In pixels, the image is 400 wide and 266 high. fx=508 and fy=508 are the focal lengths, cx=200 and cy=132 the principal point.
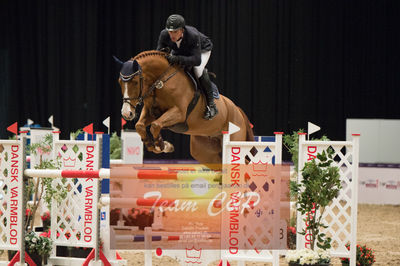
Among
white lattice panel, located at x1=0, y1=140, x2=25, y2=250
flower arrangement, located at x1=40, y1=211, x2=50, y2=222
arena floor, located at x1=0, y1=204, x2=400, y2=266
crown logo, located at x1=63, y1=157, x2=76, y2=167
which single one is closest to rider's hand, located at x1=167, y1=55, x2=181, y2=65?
crown logo, located at x1=63, y1=157, x2=76, y2=167

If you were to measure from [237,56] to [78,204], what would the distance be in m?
6.43

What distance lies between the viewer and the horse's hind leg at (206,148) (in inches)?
198

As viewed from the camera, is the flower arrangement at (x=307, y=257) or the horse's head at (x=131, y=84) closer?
the flower arrangement at (x=307, y=257)

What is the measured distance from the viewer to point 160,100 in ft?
13.7

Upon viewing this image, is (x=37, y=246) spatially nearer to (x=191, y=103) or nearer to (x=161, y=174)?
(x=161, y=174)

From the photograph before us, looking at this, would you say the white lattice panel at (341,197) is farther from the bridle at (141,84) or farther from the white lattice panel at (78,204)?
the white lattice panel at (78,204)

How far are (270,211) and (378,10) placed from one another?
7214 millimetres

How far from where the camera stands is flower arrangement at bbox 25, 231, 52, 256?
3957 mm

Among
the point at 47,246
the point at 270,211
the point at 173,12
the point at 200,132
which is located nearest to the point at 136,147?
the point at 200,132

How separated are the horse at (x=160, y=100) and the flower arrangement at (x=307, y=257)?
54.5 inches

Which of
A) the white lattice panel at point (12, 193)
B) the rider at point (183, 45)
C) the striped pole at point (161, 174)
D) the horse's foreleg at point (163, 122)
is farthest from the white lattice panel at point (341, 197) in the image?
the white lattice panel at point (12, 193)

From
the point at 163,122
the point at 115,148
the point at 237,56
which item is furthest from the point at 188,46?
the point at 237,56

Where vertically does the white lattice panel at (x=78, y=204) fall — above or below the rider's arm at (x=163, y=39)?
below

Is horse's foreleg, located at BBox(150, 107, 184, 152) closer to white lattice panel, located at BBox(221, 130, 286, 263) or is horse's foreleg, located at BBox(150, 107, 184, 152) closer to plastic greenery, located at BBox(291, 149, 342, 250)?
white lattice panel, located at BBox(221, 130, 286, 263)
